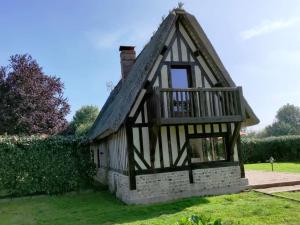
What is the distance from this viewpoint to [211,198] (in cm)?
1117

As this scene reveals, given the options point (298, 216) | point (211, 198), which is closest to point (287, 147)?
point (211, 198)

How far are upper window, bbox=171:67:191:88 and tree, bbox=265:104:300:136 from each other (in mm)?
66181

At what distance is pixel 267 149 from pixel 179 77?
692 inches

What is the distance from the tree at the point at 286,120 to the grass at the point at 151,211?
6750cm

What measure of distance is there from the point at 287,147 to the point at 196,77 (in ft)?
57.8

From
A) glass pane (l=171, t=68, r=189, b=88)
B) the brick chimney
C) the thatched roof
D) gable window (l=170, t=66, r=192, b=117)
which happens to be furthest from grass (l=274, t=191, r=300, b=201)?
the brick chimney

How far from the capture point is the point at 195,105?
36.6ft

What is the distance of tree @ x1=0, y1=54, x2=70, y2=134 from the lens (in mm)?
24844

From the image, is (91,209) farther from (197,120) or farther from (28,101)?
(28,101)

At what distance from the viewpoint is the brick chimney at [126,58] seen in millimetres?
15305

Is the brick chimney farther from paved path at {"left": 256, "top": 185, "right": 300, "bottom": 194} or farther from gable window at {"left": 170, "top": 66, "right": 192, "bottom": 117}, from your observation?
paved path at {"left": 256, "top": 185, "right": 300, "bottom": 194}

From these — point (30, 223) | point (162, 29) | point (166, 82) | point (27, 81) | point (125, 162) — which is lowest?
point (30, 223)

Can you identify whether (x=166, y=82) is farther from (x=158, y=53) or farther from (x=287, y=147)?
(x=287, y=147)

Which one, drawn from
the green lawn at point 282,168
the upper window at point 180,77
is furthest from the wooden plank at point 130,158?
the green lawn at point 282,168
